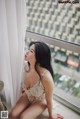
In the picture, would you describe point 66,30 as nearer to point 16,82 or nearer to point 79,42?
point 79,42

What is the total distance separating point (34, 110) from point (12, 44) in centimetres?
61

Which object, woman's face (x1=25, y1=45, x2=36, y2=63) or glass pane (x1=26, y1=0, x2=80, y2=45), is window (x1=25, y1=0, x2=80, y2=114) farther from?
woman's face (x1=25, y1=45, x2=36, y2=63)

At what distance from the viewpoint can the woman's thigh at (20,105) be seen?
4.99 ft

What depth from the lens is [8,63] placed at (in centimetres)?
152

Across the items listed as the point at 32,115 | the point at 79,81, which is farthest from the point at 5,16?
the point at 79,81

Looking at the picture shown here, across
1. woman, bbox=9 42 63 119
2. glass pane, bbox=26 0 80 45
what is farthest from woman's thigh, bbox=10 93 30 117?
glass pane, bbox=26 0 80 45

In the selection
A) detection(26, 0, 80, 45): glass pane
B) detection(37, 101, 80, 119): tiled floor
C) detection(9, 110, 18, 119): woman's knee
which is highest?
detection(26, 0, 80, 45): glass pane

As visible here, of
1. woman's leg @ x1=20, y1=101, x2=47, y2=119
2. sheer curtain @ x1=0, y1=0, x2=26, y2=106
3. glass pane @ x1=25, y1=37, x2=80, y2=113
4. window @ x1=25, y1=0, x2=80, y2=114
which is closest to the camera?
sheer curtain @ x1=0, y1=0, x2=26, y2=106

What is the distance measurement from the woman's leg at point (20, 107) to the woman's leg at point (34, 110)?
0.05 meters

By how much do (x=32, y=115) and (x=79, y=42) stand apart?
0.77 meters

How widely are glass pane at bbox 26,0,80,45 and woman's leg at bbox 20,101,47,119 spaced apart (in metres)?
0.64

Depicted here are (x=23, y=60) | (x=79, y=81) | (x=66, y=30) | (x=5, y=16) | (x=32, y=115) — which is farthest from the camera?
(x=79, y=81)

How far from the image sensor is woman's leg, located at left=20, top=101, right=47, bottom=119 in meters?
1.48

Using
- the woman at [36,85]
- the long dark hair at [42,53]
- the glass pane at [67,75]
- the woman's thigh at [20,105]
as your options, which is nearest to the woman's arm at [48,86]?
the woman at [36,85]
